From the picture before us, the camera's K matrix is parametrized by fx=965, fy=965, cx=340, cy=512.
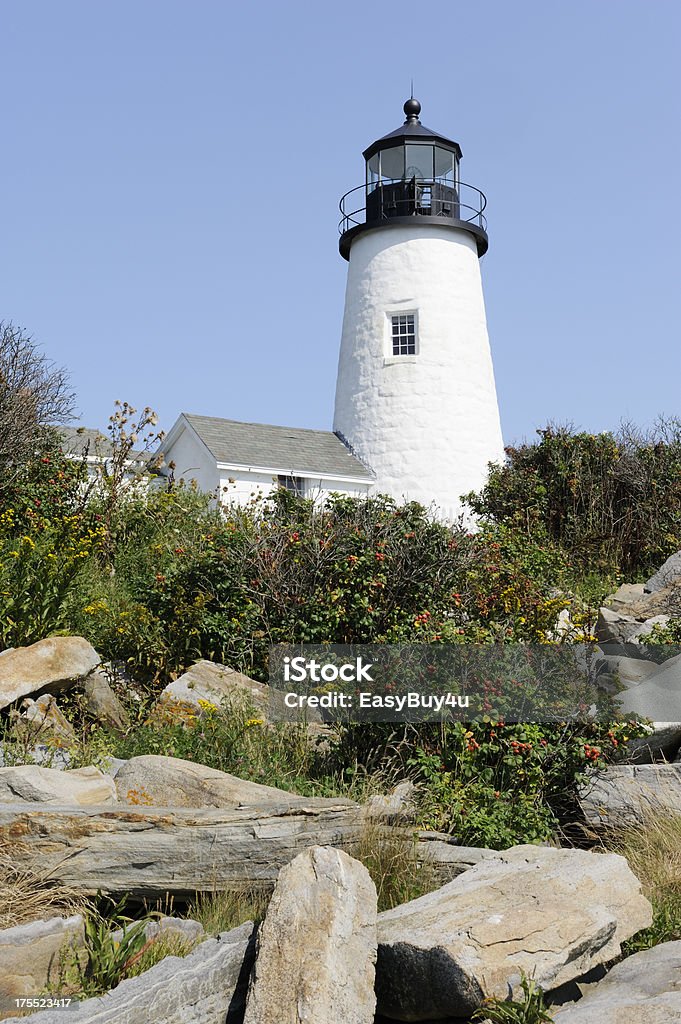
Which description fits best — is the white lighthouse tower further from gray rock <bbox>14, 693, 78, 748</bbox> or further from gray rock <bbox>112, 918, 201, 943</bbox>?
gray rock <bbox>112, 918, 201, 943</bbox>

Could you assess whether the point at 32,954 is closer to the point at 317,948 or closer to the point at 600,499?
the point at 317,948

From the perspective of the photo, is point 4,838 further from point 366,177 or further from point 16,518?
point 366,177

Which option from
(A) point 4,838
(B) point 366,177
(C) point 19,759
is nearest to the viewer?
(A) point 4,838

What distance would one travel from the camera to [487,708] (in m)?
6.87

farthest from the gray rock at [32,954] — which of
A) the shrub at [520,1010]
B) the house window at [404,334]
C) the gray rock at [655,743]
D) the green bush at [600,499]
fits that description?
the house window at [404,334]

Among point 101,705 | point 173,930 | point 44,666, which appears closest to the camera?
point 173,930

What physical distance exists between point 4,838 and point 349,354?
54.4 ft

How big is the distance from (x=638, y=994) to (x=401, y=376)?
16.1 meters

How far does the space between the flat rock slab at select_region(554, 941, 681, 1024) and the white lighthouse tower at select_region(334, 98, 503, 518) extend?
14.3 meters

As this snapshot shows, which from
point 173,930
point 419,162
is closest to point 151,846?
point 173,930

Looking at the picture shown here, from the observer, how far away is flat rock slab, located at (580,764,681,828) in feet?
21.3

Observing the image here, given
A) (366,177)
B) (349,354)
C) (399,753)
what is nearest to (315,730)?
(399,753)

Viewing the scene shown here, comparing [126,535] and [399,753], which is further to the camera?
[126,535]

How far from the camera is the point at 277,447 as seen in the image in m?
20.1
